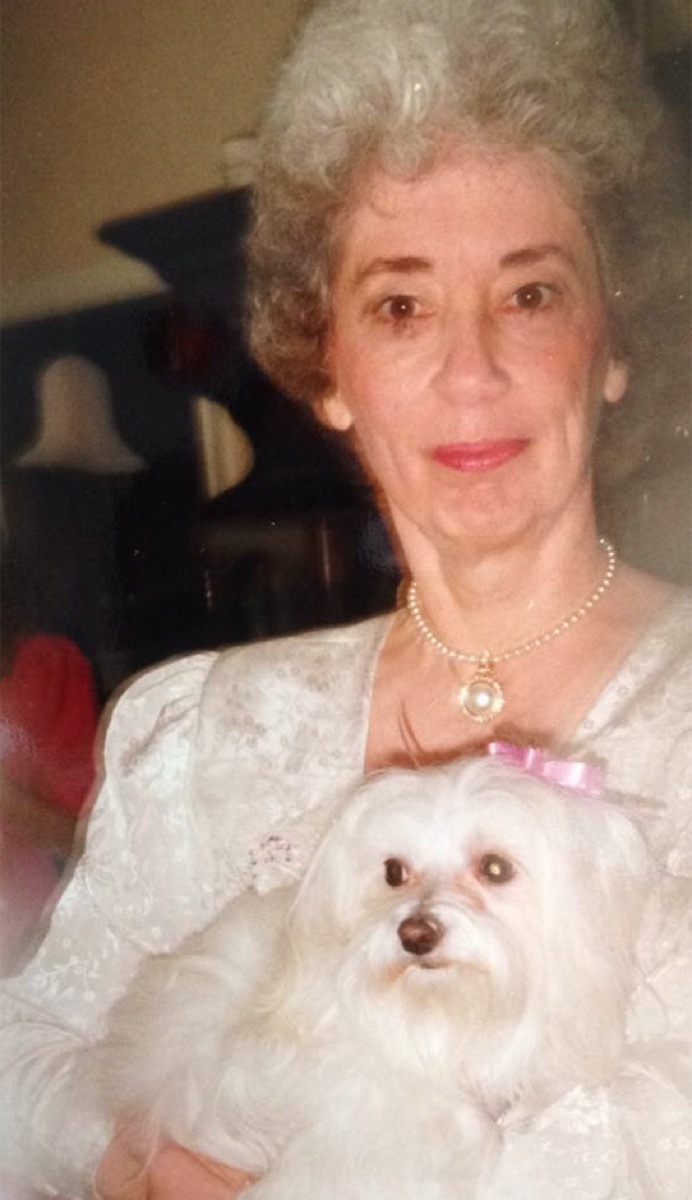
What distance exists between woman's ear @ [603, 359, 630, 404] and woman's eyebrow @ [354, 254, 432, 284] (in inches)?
7.0

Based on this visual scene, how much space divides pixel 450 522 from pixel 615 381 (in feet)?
0.61

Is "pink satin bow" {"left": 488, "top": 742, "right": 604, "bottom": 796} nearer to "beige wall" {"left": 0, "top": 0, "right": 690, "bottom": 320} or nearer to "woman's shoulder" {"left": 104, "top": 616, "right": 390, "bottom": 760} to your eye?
"woman's shoulder" {"left": 104, "top": 616, "right": 390, "bottom": 760}

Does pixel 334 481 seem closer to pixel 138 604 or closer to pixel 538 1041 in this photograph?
pixel 138 604

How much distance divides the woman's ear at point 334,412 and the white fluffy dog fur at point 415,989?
321 mm

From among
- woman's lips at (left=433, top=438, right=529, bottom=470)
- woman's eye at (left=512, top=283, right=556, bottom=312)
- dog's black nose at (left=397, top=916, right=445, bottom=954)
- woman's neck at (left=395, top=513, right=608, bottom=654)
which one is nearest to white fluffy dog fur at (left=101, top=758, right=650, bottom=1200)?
dog's black nose at (left=397, top=916, right=445, bottom=954)

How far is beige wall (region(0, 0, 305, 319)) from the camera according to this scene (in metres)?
1.10

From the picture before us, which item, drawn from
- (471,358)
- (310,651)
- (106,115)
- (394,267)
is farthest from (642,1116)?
(106,115)

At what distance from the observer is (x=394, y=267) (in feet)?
3.47

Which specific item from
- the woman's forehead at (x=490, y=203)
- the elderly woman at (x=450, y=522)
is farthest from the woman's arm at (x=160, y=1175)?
the woman's forehead at (x=490, y=203)

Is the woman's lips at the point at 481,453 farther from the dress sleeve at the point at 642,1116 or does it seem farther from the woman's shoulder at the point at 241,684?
the dress sleeve at the point at 642,1116

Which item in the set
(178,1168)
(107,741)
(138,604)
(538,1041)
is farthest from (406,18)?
(178,1168)

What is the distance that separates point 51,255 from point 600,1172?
953 mm

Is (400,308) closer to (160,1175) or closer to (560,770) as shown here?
(560,770)

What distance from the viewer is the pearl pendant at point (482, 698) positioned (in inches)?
42.0
